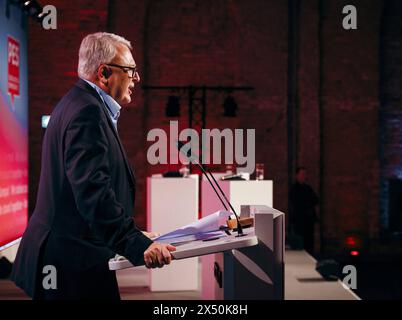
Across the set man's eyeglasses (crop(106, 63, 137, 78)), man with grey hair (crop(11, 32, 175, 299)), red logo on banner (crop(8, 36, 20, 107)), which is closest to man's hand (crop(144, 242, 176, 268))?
man with grey hair (crop(11, 32, 175, 299))

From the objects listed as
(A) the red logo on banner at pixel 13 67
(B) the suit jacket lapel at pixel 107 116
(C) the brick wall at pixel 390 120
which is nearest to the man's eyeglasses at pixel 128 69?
(B) the suit jacket lapel at pixel 107 116

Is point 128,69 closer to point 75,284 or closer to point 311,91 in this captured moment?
point 75,284

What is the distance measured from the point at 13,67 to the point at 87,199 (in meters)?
5.36

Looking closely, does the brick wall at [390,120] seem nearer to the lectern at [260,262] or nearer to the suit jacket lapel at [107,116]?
the lectern at [260,262]

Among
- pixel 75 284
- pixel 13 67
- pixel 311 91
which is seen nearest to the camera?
pixel 75 284

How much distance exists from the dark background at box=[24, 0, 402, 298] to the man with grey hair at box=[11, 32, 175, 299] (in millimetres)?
6671

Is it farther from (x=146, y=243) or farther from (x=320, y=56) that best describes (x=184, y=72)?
(x=146, y=243)

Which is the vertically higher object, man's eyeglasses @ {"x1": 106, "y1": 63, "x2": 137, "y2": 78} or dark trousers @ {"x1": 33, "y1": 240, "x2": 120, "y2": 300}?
man's eyeglasses @ {"x1": 106, "y1": 63, "x2": 137, "y2": 78}

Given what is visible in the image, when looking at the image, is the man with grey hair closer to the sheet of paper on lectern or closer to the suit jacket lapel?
the suit jacket lapel

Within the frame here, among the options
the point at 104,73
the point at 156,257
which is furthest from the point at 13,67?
the point at 156,257

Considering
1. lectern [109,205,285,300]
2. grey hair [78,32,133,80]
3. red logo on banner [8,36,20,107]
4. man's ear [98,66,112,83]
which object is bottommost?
lectern [109,205,285,300]

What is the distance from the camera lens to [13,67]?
6832 millimetres

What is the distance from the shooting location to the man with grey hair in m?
1.89
